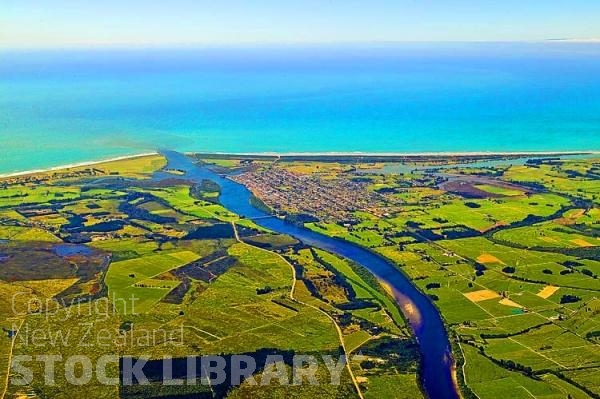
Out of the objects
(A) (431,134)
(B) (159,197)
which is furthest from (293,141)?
(B) (159,197)

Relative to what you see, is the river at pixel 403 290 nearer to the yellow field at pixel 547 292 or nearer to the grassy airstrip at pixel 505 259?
the grassy airstrip at pixel 505 259

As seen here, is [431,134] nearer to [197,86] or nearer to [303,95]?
[303,95]

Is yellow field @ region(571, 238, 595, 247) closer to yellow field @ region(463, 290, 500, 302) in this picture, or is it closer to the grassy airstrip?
the grassy airstrip

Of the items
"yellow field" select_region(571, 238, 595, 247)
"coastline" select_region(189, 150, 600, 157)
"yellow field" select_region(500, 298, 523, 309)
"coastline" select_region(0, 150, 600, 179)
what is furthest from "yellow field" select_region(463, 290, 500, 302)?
"coastline" select_region(189, 150, 600, 157)

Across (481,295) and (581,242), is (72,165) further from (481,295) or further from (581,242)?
(581,242)

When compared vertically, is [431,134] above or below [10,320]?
above

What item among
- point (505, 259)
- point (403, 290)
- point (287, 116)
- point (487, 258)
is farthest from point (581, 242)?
point (287, 116)

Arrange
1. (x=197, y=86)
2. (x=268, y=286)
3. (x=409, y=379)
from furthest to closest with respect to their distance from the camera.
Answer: (x=197, y=86) → (x=268, y=286) → (x=409, y=379)

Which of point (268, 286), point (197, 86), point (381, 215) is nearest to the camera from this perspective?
point (268, 286)
